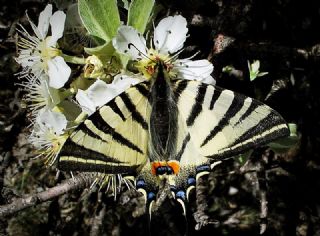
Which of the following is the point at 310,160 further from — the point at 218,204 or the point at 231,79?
the point at 231,79

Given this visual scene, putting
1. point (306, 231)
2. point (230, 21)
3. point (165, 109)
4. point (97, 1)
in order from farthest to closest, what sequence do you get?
point (306, 231)
point (230, 21)
point (165, 109)
point (97, 1)

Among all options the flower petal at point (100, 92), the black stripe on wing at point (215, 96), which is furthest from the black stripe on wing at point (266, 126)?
the flower petal at point (100, 92)

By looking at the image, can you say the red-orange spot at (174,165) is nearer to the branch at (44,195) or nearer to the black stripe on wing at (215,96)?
the black stripe on wing at (215,96)

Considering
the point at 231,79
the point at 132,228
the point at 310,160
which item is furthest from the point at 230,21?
the point at 132,228

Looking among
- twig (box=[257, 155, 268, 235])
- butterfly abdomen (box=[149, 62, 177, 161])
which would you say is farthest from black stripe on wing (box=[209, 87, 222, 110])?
twig (box=[257, 155, 268, 235])

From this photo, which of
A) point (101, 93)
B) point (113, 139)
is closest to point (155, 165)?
point (113, 139)

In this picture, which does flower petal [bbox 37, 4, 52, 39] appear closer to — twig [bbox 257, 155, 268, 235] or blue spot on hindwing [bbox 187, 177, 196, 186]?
blue spot on hindwing [bbox 187, 177, 196, 186]
